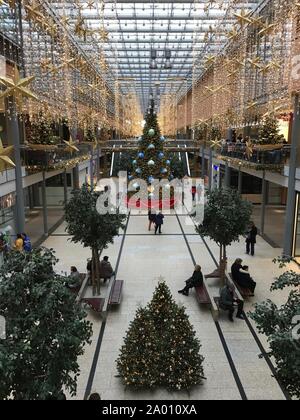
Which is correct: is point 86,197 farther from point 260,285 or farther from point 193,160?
point 193,160

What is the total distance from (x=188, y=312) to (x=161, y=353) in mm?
3424

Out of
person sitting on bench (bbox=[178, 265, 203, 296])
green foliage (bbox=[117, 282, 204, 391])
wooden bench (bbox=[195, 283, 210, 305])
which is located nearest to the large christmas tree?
person sitting on bench (bbox=[178, 265, 203, 296])

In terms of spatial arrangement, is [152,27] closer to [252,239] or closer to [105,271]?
[252,239]

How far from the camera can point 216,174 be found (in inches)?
1314

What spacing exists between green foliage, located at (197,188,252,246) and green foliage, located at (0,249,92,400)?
22.7 feet

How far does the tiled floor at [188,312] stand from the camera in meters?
7.17

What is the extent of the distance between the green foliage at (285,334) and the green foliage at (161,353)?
8.24ft

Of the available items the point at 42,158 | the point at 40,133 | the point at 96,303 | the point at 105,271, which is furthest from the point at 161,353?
the point at 40,133

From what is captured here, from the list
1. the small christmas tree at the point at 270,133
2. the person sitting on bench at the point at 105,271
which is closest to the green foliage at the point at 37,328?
the person sitting on bench at the point at 105,271

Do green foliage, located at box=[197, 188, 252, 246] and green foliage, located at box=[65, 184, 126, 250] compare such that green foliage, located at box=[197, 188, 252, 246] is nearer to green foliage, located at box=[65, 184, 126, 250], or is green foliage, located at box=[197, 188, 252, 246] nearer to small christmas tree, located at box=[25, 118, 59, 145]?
green foliage, located at box=[65, 184, 126, 250]

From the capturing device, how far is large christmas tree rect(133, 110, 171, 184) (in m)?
25.8

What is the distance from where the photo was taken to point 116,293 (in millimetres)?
10977

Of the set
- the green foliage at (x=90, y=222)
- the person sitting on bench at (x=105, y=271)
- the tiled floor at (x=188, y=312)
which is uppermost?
the green foliage at (x=90, y=222)

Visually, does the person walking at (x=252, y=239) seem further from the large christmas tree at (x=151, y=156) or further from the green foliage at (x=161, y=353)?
the large christmas tree at (x=151, y=156)
